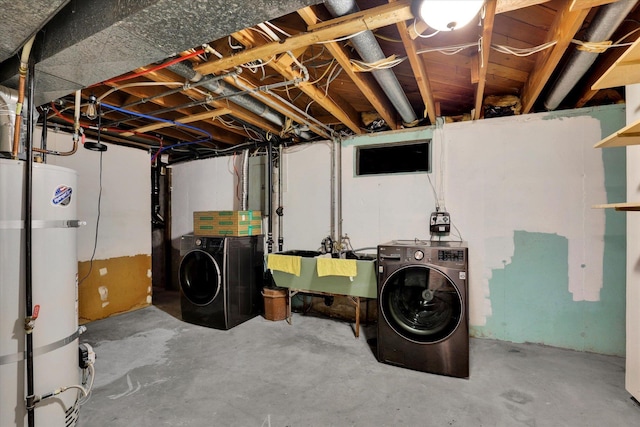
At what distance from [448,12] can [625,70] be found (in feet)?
2.54

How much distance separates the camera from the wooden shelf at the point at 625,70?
1.10 m

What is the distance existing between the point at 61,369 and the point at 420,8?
242cm

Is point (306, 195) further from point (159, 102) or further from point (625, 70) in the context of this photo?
point (625, 70)

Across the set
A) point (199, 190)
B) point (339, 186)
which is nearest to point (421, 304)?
point (339, 186)

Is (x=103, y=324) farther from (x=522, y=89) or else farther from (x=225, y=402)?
A: (x=522, y=89)

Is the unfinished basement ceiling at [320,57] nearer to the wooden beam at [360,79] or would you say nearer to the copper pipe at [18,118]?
the wooden beam at [360,79]

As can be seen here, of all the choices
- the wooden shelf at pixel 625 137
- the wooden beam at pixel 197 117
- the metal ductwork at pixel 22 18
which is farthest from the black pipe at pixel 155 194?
the wooden shelf at pixel 625 137

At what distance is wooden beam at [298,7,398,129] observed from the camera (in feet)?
4.84

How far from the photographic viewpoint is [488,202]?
2.88 metres

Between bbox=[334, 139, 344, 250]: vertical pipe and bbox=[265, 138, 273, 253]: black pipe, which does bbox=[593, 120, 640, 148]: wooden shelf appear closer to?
bbox=[334, 139, 344, 250]: vertical pipe

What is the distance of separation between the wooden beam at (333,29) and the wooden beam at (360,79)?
0.07 m

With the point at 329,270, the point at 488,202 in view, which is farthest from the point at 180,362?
the point at 488,202

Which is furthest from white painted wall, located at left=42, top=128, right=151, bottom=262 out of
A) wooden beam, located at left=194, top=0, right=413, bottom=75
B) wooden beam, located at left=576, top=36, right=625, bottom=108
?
wooden beam, located at left=576, top=36, right=625, bottom=108

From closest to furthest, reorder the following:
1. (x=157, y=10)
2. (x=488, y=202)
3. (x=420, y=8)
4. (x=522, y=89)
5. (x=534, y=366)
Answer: (x=157, y=10) < (x=420, y=8) < (x=534, y=366) < (x=522, y=89) < (x=488, y=202)
